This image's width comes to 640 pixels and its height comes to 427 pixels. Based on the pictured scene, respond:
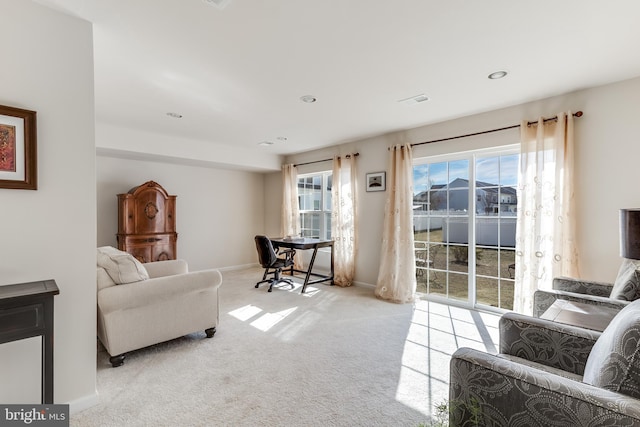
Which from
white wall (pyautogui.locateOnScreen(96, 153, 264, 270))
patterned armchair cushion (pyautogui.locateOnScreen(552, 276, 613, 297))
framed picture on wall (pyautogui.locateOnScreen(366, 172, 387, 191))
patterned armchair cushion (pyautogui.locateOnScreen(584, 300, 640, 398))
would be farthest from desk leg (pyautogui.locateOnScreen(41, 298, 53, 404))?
framed picture on wall (pyautogui.locateOnScreen(366, 172, 387, 191))

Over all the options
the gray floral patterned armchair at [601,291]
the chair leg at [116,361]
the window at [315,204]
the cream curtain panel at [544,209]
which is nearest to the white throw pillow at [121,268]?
the chair leg at [116,361]

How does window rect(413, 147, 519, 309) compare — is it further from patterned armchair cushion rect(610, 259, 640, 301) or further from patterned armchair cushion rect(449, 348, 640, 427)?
patterned armchair cushion rect(449, 348, 640, 427)

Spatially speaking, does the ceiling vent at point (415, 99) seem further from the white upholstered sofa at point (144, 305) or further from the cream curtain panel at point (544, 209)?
the white upholstered sofa at point (144, 305)

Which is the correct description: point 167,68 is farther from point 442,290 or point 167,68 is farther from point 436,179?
point 442,290

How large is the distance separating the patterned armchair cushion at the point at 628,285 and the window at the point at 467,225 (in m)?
1.36

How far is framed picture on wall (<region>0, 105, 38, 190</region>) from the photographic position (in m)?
1.55

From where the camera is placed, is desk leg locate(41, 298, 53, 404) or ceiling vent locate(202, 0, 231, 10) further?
ceiling vent locate(202, 0, 231, 10)

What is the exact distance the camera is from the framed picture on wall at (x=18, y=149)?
1555 mm

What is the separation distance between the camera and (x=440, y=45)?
7.02ft

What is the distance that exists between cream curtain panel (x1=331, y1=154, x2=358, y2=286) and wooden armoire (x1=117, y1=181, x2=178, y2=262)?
2.79m

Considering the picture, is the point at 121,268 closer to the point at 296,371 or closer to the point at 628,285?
the point at 296,371

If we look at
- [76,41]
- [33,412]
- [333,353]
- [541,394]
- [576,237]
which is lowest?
[333,353]

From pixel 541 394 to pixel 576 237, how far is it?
259 centimetres

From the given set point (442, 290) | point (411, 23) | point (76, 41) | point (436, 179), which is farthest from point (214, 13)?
point (442, 290)
